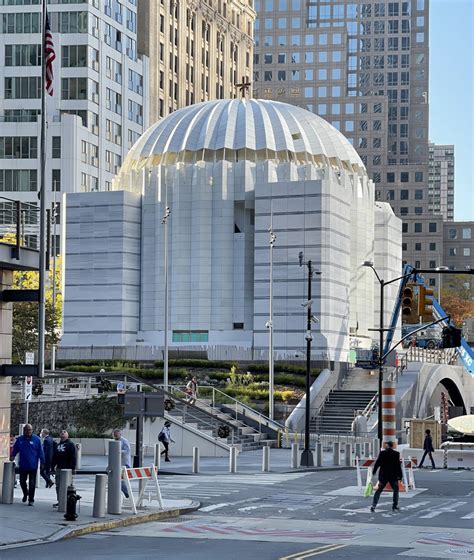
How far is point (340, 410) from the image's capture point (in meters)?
75.2

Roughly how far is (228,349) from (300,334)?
15.5ft

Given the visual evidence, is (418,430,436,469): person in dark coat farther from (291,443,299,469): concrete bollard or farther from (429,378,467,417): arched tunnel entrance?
(429,378,467,417): arched tunnel entrance

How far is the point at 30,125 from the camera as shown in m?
123

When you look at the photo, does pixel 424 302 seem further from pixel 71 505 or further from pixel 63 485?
pixel 71 505

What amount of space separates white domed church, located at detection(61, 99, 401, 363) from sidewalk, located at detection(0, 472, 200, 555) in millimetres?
54354

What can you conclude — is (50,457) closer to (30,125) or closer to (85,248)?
(85,248)

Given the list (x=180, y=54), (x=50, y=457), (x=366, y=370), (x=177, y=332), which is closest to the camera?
(x=50, y=457)

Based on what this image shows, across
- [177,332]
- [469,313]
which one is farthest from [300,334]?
[469,313]

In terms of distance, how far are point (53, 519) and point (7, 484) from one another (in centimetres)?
265

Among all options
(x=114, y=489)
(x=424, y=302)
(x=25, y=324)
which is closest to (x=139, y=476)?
(x=114, y=489)

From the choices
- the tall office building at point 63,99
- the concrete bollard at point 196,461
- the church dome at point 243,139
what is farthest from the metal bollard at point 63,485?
the tall office building at point 63,99

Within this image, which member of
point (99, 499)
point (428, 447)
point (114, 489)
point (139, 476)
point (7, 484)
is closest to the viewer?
point (99, 499)

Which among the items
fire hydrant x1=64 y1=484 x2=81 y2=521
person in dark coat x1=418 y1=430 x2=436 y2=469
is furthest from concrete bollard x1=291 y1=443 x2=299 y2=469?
fire hydrant x1=64 y1=484 x2=81 y2=521

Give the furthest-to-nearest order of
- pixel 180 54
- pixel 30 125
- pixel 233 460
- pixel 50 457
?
pixel 180 54 → pixel 30 125 → pixel 233 460 → pixel 50 457
